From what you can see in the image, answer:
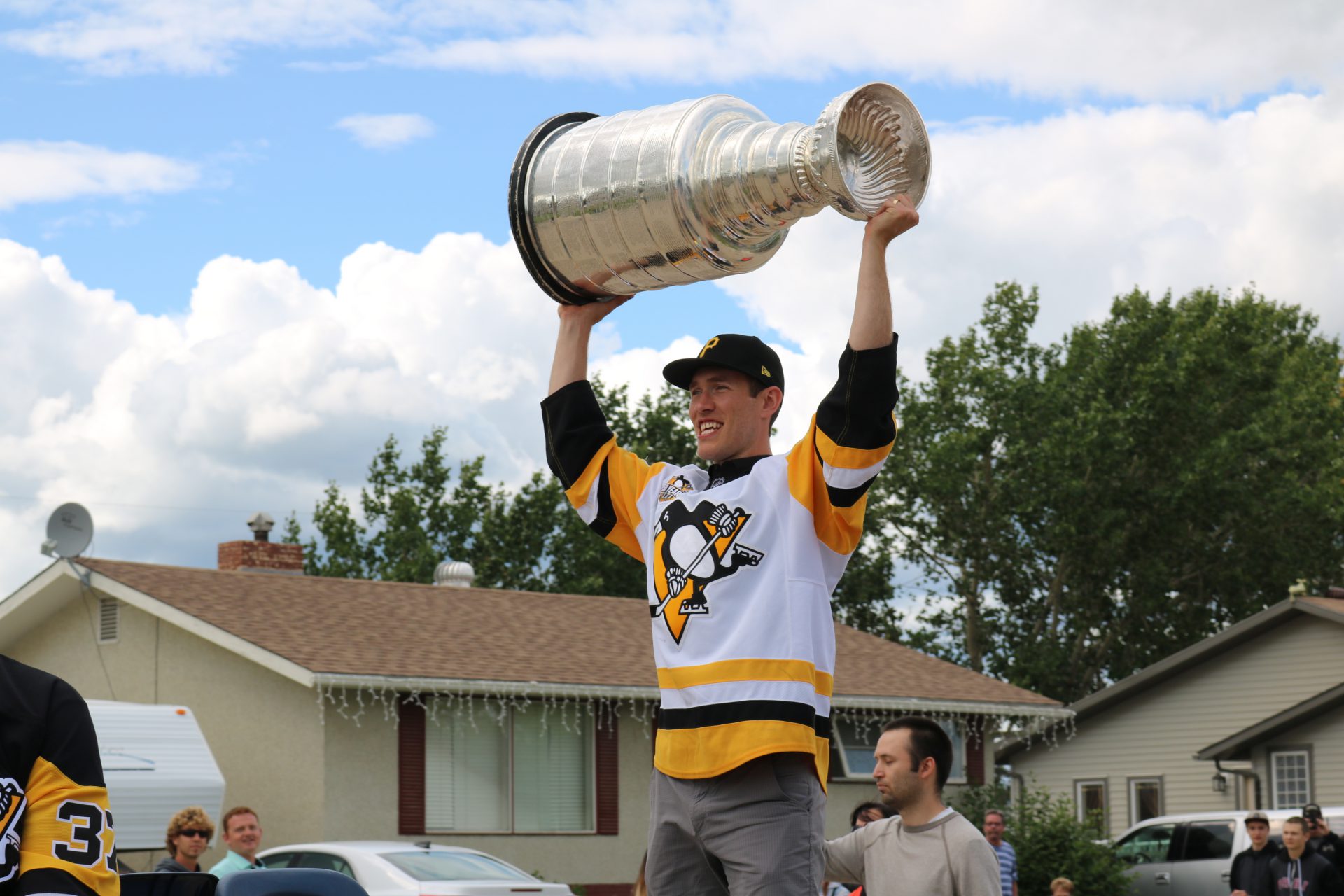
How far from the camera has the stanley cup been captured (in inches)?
146

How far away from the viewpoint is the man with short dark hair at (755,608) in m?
3.66

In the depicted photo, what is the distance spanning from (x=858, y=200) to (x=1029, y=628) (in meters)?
42.5

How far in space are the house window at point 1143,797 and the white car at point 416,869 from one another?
18.6 meters

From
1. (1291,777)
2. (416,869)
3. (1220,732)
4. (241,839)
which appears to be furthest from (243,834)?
(1220,732)

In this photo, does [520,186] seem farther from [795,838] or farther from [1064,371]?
[1064,371]

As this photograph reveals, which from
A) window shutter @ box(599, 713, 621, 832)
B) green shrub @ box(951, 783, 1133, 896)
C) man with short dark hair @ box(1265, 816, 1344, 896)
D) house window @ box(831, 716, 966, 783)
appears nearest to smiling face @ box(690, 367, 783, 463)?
man with short dark hair @ box(1265, 816, 1344, 896)

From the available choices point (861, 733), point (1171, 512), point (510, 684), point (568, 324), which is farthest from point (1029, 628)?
point (568, 324)

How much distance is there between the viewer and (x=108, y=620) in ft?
73.6

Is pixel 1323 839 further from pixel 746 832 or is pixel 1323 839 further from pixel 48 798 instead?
pixel 48 798

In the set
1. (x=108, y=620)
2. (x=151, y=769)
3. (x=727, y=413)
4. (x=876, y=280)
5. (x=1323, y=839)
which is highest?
(x=108, y=620)

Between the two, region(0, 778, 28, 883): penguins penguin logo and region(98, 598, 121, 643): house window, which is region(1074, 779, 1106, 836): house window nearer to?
region(98, 598, 121, 643): house window

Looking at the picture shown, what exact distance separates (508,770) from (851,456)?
708 inches

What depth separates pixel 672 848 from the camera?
12.5ft

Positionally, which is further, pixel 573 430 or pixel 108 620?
pixel 108 620
